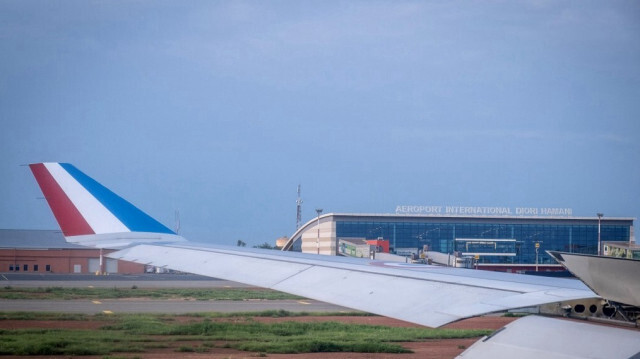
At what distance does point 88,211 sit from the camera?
10609 millimetres

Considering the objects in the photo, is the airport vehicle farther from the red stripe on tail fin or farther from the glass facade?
the glass facade

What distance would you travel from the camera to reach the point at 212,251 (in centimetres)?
1001

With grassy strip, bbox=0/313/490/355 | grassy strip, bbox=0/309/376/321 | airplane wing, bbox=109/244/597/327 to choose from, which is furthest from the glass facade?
airplane wing, bbox=109/244/597/327

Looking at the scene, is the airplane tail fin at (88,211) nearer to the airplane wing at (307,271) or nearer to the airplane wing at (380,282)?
the airplane wing at (307,271)

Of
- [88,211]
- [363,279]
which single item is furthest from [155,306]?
[363,279]

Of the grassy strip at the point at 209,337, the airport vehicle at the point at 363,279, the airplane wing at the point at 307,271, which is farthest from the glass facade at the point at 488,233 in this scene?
the airport vehicle at the point at 363,279

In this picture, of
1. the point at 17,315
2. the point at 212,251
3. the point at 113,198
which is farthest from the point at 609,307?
the point at 17,315

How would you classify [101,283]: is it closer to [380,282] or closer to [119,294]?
[119,294]

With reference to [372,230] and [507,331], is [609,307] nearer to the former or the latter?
[507,331]

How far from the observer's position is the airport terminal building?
4297 cm

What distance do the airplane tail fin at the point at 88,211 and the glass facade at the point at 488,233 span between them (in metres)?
28.6

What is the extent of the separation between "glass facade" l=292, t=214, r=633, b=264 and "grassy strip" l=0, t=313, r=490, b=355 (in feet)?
57.5

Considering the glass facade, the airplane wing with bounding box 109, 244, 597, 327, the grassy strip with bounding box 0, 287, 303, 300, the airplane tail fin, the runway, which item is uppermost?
the airplane tail fin

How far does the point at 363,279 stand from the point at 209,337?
1372cm
